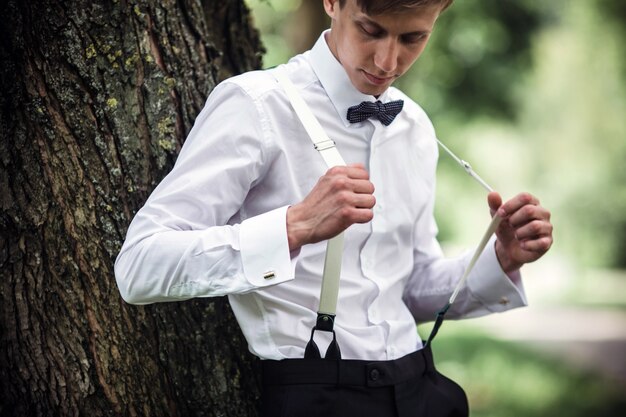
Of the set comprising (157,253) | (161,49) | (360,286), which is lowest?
(360,286)

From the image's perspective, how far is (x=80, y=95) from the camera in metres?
2.35

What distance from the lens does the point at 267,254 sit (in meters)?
1.97

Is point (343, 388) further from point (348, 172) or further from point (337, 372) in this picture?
point (348, 172)

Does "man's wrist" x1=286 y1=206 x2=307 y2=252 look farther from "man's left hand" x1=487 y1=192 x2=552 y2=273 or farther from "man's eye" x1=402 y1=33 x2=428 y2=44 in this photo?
"man's left hand" x1=487 y1=192 x2=552 y2=273

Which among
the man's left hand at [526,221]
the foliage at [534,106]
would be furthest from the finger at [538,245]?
the foliage at [534,106]

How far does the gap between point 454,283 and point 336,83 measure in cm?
89

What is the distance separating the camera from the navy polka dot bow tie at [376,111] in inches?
92.0

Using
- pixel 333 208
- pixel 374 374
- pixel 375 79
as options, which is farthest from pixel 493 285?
pixel 333 208

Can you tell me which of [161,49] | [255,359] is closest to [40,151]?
[161,49]

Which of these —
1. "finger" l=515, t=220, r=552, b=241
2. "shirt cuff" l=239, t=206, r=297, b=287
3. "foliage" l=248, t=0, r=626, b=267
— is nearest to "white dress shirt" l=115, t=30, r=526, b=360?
"shirt cuff" l=239, t=206, r=297, b=287

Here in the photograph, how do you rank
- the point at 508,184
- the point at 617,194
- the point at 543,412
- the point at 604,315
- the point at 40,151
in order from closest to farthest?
the point at 40,151, the point at 543,412, the point at 604,315, the point at 617,194, the point at 508,184

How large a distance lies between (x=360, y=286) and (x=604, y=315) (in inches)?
588

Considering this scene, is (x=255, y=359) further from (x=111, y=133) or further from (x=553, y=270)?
(x=553, y=270)

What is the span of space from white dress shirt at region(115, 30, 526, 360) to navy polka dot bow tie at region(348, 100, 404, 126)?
0.09 ft
